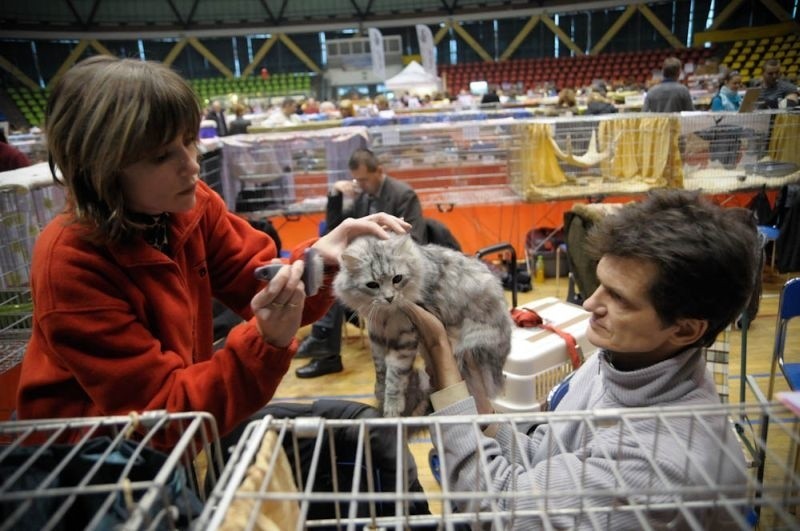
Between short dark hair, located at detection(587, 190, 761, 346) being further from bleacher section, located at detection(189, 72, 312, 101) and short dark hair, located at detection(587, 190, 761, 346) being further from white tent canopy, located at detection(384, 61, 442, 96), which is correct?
bleacher section, located at detection(189, 72, 312, 101)

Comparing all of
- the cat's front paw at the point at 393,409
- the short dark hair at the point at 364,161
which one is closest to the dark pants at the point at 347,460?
the cat's front paw at the point at 393,409

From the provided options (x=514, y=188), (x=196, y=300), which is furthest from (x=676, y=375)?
(x=514, y=188)

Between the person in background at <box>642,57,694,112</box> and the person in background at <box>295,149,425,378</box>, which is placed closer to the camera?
the person in background at <box>295,149,425,378</box>

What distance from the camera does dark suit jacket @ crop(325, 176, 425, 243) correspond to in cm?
319

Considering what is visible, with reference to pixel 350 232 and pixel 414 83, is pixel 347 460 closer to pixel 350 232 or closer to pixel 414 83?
pixel 350 232

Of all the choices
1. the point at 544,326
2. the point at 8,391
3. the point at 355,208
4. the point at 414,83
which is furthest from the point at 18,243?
the point at 414,83

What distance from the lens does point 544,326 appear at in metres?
2.48

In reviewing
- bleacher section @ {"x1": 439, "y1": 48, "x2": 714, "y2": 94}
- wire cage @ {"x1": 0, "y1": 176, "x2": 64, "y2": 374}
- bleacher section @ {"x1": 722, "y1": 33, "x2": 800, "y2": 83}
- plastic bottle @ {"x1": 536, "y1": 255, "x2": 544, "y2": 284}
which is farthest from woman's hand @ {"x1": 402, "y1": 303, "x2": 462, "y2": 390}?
bleacher section @ {"x1": 439, "y1": 48, "x2": 714, "y2": 94}

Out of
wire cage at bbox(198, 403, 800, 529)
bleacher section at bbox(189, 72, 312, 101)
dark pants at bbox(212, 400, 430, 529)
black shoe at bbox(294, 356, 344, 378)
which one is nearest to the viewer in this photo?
wire cage at bbox(198, 403, 800, 529)

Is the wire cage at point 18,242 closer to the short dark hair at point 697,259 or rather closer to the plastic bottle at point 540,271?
the short dark hair at point 697,259

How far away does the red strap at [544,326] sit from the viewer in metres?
2.37

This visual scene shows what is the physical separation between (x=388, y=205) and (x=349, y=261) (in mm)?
1792

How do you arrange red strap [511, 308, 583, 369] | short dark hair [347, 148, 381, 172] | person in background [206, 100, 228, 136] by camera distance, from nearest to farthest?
red strap [511, 308, 583, 369]
short dark hair [347, 148, 381, 172]
person in background [206, 100, 228, 136]

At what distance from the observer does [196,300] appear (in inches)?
A: 47.6
